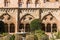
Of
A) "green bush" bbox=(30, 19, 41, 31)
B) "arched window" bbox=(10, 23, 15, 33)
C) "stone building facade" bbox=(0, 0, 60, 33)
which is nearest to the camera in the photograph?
"green bush" bbox=(30, 19, 41, 31)

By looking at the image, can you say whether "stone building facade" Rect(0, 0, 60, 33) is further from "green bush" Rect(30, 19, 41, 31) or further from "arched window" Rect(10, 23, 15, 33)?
"green bush" Rect(30, 19, 41, 31)

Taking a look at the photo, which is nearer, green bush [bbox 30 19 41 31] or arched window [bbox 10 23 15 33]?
green bush [bbox 30 19 41 31]

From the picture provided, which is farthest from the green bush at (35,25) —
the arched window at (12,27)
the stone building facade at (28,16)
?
the arched window at (12,27)

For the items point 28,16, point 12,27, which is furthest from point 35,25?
point 12,27

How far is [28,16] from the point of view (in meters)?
53.6

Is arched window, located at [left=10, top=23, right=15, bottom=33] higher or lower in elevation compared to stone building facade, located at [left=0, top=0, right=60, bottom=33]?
lower

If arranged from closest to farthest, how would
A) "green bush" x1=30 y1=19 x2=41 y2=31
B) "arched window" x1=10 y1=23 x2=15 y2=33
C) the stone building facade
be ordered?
"green bush" x1=30 y1=19 x2=41 y2=31 → the stone building facade → "arched window" x1=10 y1=23 x2=15 y2=33

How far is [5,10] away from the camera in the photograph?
53.5 metres

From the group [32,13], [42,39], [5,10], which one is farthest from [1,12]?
[42,39]

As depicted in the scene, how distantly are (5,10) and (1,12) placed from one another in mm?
589

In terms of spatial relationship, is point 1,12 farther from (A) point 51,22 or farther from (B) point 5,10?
(A) point 51,22

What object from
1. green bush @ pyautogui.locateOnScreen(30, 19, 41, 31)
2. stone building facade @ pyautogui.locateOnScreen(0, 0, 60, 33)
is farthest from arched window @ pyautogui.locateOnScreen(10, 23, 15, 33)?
green bush @ pyautogui.locateOnScreen(30, 19, 41, 31)

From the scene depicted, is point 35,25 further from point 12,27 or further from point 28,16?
point 12,27

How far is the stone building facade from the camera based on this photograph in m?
53.2
